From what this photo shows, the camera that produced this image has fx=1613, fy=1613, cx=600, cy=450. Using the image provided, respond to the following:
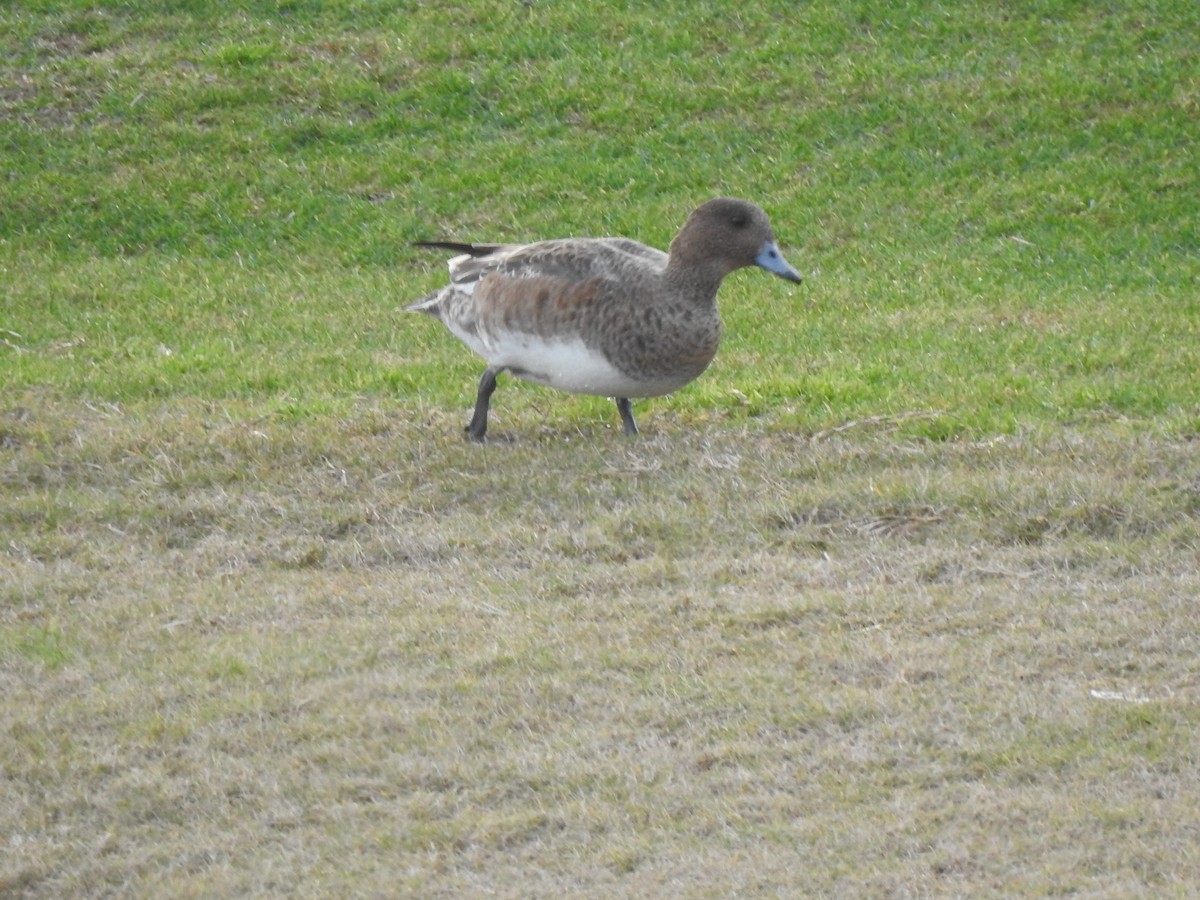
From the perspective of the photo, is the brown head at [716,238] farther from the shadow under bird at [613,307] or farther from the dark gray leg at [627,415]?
the dark gray leg at [627,415]

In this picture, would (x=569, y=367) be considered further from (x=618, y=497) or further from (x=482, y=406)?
(x=618, y=497)

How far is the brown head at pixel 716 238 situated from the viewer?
24.1 ft

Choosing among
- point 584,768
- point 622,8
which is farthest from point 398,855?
point 622,8

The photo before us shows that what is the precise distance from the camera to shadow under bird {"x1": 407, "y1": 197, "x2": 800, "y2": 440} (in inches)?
281

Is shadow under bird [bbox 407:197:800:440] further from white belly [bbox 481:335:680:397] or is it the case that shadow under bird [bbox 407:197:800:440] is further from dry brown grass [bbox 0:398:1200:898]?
dry brown grass [bbox 0:398:1200:898]

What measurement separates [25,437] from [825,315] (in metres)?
4.85

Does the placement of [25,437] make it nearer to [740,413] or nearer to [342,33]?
[740,413]

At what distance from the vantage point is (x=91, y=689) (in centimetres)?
505

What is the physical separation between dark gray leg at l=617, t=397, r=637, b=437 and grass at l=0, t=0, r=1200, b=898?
5.3 inches

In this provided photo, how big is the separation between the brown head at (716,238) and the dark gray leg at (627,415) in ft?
2.38

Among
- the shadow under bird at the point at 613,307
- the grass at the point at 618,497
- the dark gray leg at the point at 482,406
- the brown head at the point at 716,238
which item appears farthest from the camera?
the dark gray leg at the point at 482,406

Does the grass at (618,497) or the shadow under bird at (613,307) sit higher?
the shadow under bird at (613,307)

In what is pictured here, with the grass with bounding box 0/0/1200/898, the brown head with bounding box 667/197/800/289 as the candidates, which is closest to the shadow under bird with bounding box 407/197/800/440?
the brown head with bounding box 667/197/800/289

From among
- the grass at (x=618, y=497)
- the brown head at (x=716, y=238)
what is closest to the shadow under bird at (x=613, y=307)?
the brown head at (x=716, y=238)
